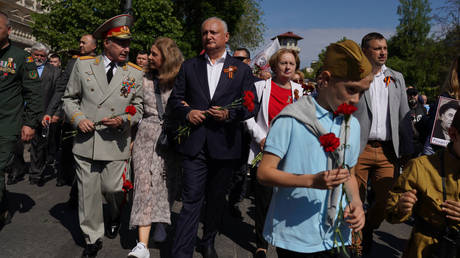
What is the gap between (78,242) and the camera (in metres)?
4.73

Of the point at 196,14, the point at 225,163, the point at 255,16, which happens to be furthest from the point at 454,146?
the point at 255,16

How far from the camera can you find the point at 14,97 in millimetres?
4891

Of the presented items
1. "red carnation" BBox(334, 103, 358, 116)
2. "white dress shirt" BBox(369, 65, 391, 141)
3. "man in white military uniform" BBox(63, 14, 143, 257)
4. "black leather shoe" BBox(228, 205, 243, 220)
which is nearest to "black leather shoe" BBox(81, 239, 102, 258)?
"man in white military uniform" BBox(63, 14, 143, 257)

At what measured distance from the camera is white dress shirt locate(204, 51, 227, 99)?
166 inches

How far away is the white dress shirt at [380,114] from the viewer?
454 cm

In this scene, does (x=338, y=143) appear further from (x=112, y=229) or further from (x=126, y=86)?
(x=112, y=229)

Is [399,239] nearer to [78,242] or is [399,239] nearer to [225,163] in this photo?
[225,163]

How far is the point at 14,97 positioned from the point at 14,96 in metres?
0.01

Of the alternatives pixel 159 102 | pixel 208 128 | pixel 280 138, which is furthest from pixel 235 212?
pixel 280 138

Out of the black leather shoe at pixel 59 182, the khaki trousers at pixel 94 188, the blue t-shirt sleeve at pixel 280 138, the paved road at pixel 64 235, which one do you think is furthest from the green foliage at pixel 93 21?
the blue t-shirt sleeve at pixel 280 138

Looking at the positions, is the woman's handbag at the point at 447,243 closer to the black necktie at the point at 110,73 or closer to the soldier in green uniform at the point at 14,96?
the black necktie at the point at 110,73

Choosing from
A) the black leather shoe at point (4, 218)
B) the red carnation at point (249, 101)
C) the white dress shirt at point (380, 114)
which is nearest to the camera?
the red carnation at point (249, 101)

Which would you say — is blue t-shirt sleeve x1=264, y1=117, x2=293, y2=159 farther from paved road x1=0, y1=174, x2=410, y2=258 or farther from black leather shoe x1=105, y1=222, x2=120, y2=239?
black leather shoe x1=105, y1=222, x2=120, y2=239

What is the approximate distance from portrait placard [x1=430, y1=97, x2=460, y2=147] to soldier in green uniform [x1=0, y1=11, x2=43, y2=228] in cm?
438
